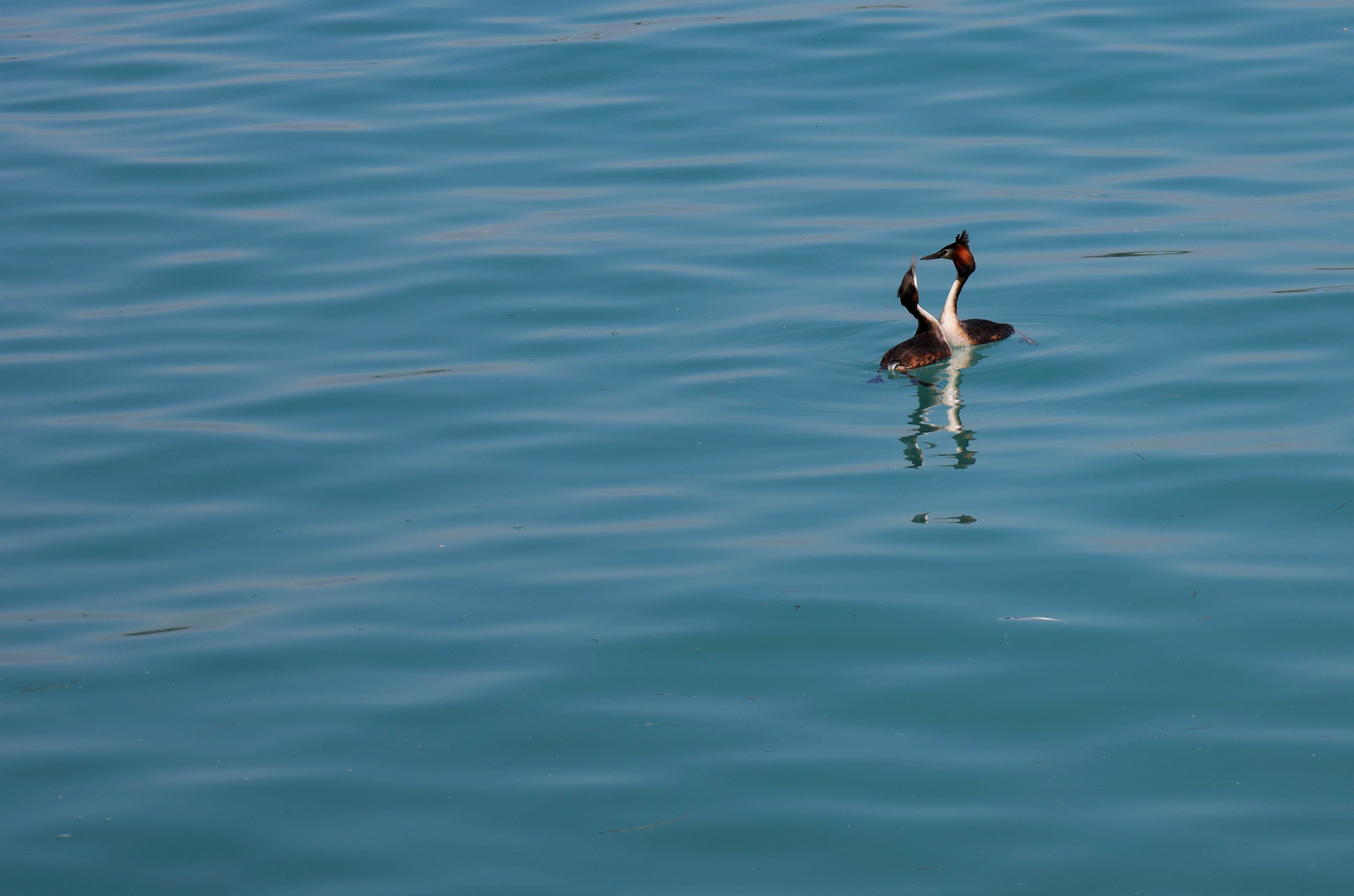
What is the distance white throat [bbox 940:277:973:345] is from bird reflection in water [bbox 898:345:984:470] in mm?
59

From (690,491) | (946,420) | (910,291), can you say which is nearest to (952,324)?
(910,291)

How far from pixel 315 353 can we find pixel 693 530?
396 cm

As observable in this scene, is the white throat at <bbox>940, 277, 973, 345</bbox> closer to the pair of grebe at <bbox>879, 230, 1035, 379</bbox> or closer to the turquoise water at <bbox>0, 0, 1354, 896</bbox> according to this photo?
the pair of grebe at <bbox>879, 230, 1035, 379</bbox>

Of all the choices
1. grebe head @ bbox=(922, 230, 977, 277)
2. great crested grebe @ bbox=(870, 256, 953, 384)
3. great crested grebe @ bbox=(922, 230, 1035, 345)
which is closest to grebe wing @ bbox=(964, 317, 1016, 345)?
great crested grebe @ bbox=(922, 230, 1035, 345)

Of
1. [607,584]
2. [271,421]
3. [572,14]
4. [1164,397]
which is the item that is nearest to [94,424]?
[271,421]

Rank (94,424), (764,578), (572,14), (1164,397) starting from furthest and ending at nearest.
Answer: (572,14) → (94,424) → (1164,397) → (764,578)

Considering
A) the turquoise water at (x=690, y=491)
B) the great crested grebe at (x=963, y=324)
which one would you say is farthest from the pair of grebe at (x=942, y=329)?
the turquoise water at (x=690, y=491)

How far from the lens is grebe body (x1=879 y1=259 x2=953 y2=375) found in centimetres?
1035

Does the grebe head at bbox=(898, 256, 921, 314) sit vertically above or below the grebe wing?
above

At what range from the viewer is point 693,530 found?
8.18 m

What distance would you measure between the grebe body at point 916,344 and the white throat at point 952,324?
93 mm

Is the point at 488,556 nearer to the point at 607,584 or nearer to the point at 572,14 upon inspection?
the point at 607,584

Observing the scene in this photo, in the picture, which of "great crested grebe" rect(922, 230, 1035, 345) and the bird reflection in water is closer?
the bird reflection in water

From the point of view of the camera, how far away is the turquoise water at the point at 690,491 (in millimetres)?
5895
